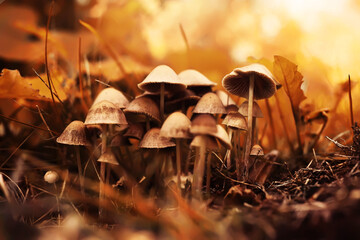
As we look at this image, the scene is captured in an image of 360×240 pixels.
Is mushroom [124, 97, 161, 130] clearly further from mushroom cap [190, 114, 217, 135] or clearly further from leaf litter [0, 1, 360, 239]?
mushroom cap [190, 114, 217, 135]

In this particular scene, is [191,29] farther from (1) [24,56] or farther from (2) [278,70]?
(2) [278,70]

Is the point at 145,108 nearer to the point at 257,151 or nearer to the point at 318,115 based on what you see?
the point at 257,151

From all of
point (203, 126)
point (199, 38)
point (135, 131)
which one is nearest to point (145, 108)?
point (135, 131)

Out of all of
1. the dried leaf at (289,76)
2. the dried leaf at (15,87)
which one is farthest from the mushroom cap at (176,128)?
the dried leaf at (15,87)

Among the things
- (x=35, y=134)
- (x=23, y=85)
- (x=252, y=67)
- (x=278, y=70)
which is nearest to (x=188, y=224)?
(x=252, y=67)

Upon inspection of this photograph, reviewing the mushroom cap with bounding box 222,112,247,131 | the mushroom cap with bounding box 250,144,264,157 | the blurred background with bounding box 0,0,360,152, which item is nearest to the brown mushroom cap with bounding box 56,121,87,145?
the blurred background with bounding box 0,0,360,152

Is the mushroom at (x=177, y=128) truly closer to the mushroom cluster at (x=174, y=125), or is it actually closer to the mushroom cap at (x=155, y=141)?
the mushroom cluster at (x=174, y=125)
